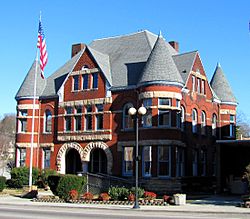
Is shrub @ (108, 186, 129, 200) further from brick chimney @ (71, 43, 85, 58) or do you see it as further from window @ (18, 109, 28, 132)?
brick chimney @ (71, 43, 85, 58)

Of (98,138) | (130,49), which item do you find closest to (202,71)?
(130,49)

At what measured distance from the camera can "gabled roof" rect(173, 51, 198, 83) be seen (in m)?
39.8

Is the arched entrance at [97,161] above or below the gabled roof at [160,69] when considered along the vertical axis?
below

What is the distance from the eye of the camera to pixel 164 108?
1407 inches

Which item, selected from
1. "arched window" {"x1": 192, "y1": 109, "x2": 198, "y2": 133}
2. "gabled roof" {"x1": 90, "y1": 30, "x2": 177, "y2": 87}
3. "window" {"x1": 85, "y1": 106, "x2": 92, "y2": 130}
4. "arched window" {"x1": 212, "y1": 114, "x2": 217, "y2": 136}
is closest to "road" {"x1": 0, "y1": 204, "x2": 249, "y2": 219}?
"window" {"x1": 85, "y1": 106, "x2": 92, "y2": 130}

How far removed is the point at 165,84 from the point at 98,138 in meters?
8.22

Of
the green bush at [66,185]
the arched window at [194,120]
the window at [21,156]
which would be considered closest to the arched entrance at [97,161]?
the window at [21,156]

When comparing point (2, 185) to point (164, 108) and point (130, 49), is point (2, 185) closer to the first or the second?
point (164, 108)

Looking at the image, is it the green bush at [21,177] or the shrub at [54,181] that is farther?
the green bush at [21,177]

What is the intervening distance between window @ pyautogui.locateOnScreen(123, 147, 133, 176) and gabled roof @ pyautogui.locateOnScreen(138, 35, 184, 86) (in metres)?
5.90

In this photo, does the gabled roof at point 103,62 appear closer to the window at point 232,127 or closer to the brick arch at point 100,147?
the brick arch at point 100,147

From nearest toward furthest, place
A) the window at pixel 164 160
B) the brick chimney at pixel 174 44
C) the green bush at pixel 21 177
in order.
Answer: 1. the window at pixel 164 160
2. the green bush at pixel 21 177
3. the brick chimney at pixel 174 44

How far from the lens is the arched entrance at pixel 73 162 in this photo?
4275cm

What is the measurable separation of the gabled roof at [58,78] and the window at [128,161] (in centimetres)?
991
